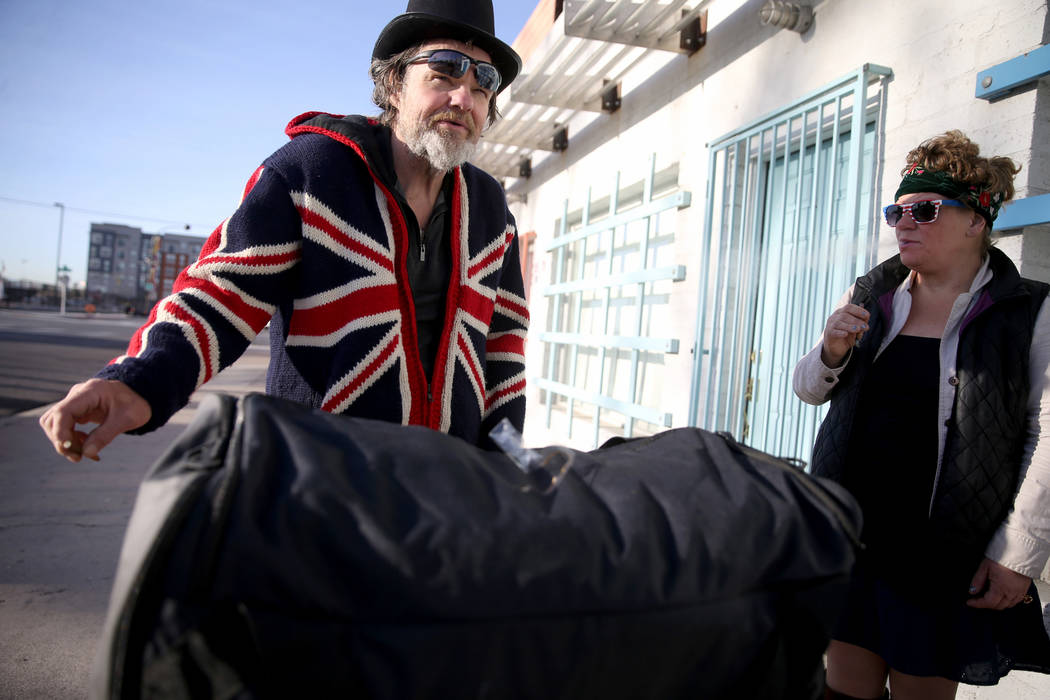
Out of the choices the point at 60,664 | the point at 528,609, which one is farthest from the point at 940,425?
the point at 60,664

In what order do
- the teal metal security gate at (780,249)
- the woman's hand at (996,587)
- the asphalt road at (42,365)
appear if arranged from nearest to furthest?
1. the woman's hand at (996,587)
2. the teal metal security gate at (780,249)
3. the asphalt road at (42,365)

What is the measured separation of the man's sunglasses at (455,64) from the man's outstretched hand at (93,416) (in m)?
0.95

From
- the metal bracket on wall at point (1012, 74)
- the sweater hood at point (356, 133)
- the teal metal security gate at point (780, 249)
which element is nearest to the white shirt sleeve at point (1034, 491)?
the metal bracket on wall at point (1012, 74)

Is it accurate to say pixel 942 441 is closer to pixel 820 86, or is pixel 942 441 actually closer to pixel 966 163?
pixel 966 163

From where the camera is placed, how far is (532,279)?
7914 mm

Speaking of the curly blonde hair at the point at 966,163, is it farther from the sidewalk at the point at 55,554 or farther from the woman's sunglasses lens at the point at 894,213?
the sidewalk at the point at 55,554

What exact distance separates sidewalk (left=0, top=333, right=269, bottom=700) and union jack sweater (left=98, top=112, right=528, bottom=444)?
0.18 metres

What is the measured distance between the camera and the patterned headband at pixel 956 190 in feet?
5.80

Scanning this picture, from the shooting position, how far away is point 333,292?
4.47 feet

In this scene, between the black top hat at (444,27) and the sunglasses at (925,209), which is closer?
the black top hat at (444,27)

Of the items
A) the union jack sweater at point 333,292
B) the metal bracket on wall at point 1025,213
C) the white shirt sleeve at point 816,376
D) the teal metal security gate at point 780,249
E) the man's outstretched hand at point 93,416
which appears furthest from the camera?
the teal metal security gate at point 780,249

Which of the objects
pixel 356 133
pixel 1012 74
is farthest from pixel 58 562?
pixel 1012 74

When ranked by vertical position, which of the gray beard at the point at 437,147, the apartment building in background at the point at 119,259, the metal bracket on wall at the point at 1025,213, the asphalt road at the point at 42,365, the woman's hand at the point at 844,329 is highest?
the apartment building in background at the point at 119,259

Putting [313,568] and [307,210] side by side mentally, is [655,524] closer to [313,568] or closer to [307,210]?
[313,568]
